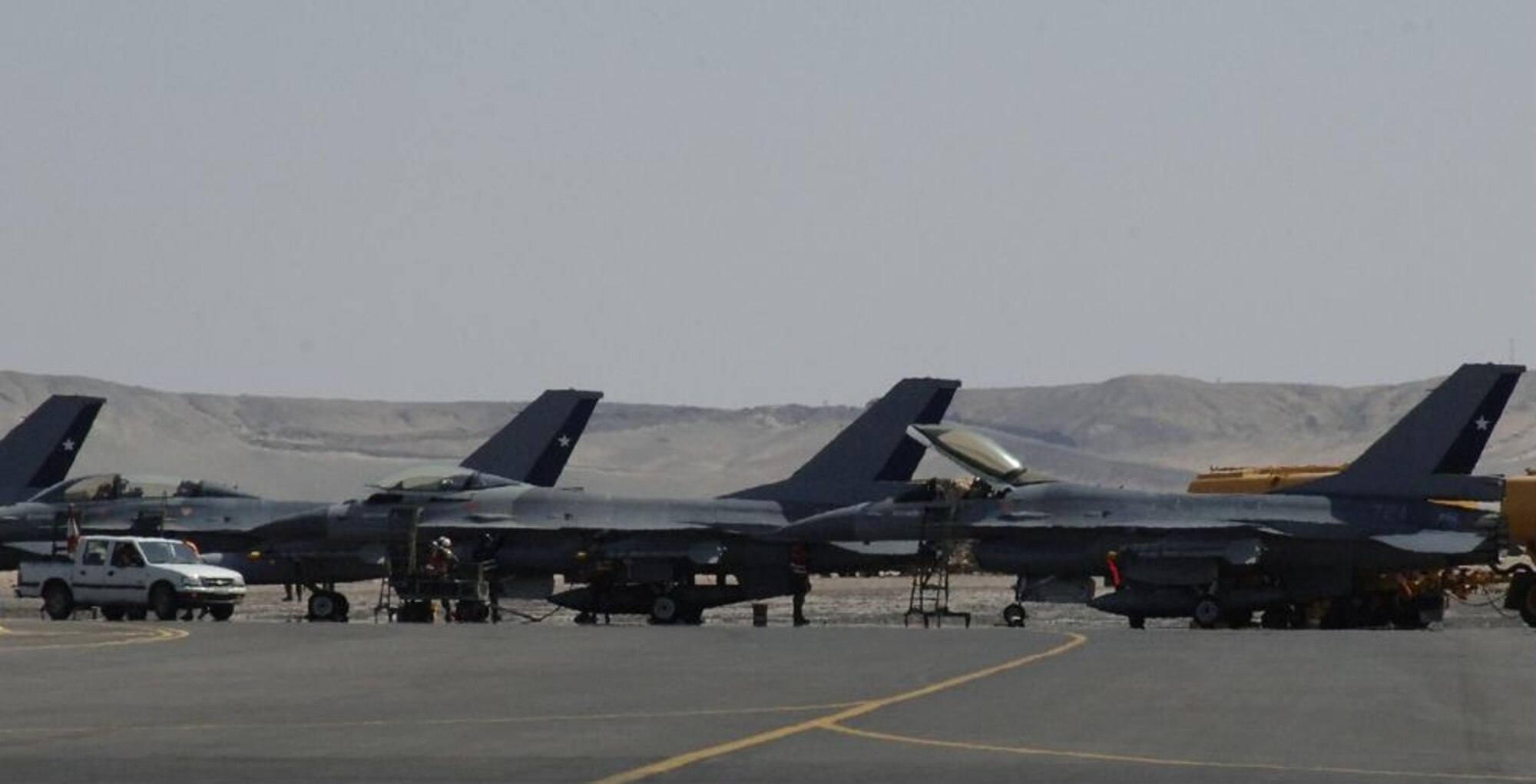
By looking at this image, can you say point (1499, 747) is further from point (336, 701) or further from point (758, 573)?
point (758, 573)

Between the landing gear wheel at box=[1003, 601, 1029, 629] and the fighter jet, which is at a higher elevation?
the fighter jet

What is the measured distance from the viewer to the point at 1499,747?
1848 cm

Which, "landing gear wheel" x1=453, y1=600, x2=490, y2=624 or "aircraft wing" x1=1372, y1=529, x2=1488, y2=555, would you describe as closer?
"aircraft wing" x1=1372, y1=529, x2=1488, y2=555

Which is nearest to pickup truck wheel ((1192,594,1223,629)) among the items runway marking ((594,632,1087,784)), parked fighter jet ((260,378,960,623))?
parked fighter jet ((260,378,960,623))

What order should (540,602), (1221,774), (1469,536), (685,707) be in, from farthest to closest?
(540,602), (1469,536), (685,707), (1221,774)

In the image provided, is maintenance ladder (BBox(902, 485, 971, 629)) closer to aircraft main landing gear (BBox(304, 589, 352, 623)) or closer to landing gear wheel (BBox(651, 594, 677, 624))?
landing gear wheel (BBox(651, 594, 677, 624))

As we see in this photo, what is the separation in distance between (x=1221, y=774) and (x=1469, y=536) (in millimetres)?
29091

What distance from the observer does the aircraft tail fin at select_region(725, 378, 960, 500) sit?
51000 mm

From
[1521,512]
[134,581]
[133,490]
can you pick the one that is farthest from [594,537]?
[1521,512]

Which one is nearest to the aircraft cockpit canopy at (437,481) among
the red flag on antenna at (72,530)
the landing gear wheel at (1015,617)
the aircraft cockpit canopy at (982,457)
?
the red flag on antenna at (72,530)

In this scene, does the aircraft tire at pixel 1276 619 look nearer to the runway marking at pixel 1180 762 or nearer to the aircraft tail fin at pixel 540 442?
the aircraft tail fin at pixel 540 442

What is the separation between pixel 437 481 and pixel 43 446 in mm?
15007

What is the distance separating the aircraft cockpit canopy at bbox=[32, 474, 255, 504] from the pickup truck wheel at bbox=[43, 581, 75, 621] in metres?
6.18

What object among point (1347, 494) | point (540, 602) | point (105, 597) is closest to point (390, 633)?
point (105, 597)
